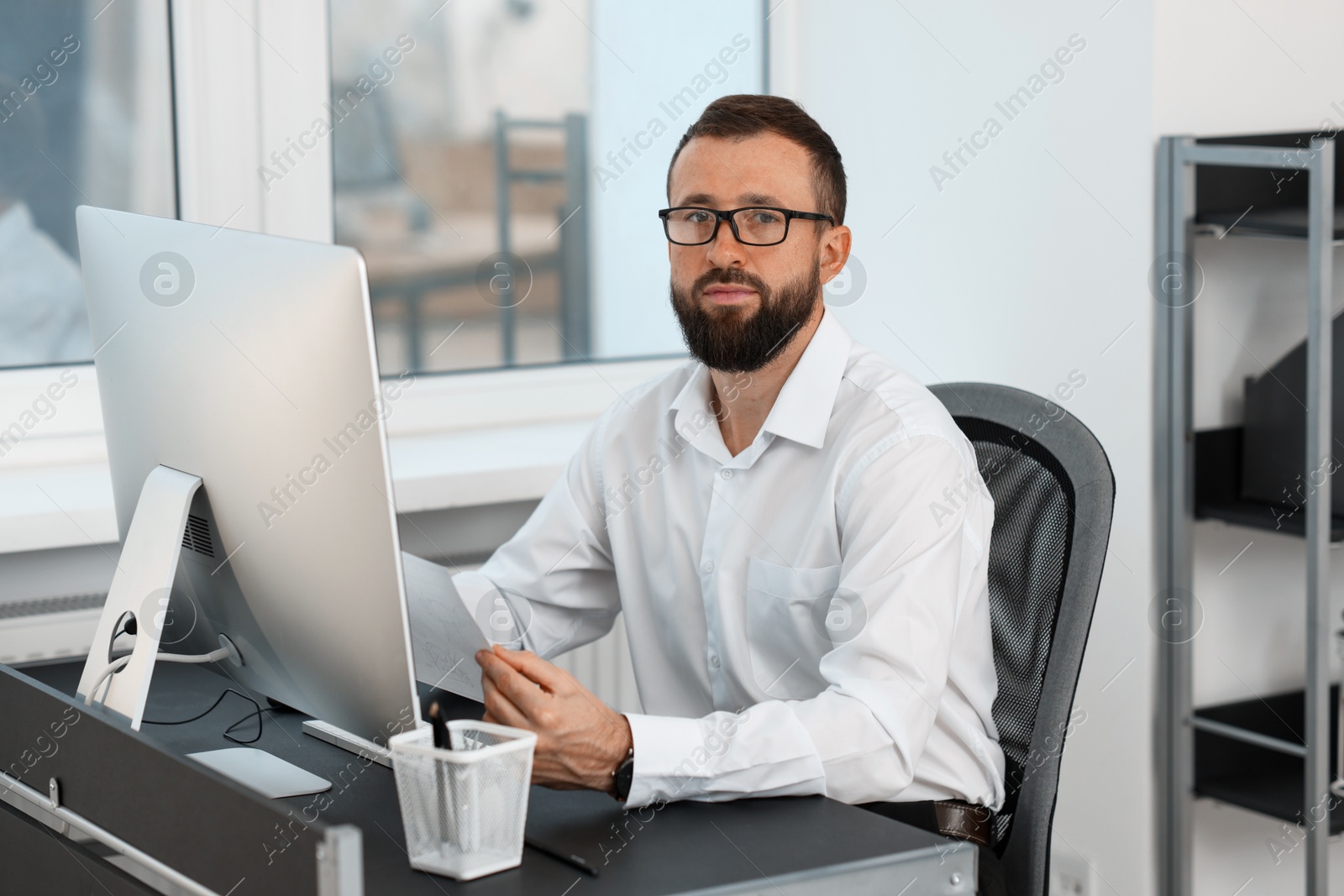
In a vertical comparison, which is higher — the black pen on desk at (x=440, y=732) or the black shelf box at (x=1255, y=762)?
the black pen on desk at (x=440, y=732)

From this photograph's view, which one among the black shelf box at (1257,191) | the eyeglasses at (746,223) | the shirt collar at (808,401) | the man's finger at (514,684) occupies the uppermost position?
the black shelf box at (1257,191)

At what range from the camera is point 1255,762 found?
207cm

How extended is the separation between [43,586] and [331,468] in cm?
117

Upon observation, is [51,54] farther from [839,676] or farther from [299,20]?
[839,676]

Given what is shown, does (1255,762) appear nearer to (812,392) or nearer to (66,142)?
(812,392)

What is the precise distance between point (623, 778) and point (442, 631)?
0.83 ft

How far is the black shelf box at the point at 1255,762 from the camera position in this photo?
1977 mm

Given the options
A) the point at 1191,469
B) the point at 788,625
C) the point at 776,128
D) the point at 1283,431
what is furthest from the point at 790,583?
the point at 1283,431

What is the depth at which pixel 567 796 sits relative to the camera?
1.15 meters

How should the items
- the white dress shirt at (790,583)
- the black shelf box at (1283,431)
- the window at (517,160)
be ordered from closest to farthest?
the white dress shirt at (790,583), the black shelf box at (1283,431), the window at (517,160)

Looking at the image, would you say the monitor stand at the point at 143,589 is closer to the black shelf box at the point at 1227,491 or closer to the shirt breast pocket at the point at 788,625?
the shirt breast pocket at the point at 788,625

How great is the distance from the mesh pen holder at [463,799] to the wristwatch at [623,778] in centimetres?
14

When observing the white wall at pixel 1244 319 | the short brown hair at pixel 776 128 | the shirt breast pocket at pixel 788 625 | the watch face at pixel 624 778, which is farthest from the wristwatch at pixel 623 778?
the white wall at pixel 1244 319

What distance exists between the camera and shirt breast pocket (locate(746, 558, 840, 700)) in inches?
56.7
